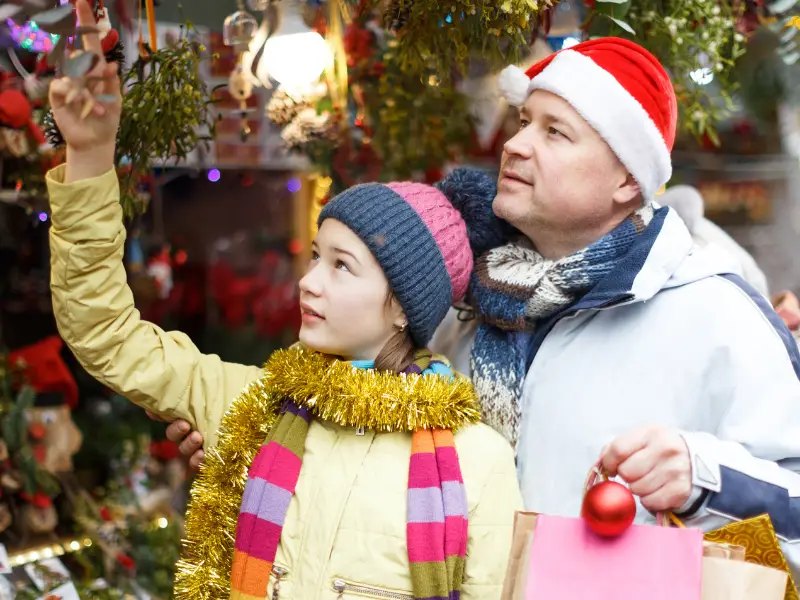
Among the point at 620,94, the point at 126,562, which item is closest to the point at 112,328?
the point at 620,94

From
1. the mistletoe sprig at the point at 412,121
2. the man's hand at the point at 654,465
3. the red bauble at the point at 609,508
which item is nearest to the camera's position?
the red bauble at the point at 609,508

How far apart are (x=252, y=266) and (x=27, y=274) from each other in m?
1.51

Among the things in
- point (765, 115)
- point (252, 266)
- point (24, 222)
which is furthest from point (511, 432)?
point (765, 115)

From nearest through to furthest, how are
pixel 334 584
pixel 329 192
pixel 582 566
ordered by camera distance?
pixel 582 566 < pixel 334 584 < pixel 329 192

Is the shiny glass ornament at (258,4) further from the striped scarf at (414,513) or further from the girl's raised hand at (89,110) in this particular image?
the striped scarf at (414,513)

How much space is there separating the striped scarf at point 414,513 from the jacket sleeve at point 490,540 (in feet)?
0.08

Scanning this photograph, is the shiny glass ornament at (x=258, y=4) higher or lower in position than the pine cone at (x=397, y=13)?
higher

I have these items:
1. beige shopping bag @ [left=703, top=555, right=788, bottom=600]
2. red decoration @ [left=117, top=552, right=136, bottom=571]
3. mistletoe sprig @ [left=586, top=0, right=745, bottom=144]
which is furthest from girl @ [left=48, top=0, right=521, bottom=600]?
red decoration @ [left=117, top=552, right=136, bottom=571]

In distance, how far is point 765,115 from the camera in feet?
15.8

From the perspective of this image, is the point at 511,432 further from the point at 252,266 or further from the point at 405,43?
the point at 252,266

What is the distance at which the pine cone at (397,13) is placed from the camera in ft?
6.71

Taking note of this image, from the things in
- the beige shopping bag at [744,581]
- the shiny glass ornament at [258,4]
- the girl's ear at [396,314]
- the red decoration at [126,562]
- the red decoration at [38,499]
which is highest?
the shiny glass ornament at [258,4]

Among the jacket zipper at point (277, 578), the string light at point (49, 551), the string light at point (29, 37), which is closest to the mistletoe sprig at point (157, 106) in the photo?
the string light at point (29, 37)

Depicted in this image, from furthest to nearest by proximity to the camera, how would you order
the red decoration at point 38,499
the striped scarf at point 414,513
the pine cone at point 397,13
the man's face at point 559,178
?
the red decoration at point 38,499 → the pine cone at point 397,13 → the man's face at point 559,178 → the striped scarf at point 414,513
